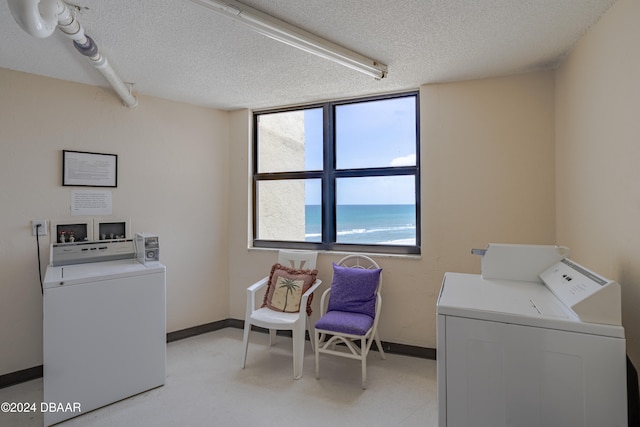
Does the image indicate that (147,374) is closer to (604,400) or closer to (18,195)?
(18,195)

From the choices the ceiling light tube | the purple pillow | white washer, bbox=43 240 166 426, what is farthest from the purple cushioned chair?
the ceiling light tube

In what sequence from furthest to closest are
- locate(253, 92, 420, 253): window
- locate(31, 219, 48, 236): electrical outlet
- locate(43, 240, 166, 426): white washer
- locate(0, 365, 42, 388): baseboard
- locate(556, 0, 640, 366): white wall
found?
locate(253, 92, 420, 253): window < locate(31, 219, 48, 236): electrical outlet < locate(0, 365, 42, 388): baseboard < locate(43, 240, 166, 426): white washer < locate(556, 0, 640, 366): white wall

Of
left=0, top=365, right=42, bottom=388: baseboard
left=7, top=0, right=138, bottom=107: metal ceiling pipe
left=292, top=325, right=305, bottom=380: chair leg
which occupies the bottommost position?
left=0, top=365, right=42, bottom=388: baseboard

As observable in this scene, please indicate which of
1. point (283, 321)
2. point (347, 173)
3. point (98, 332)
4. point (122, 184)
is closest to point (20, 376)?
point (98, 332)

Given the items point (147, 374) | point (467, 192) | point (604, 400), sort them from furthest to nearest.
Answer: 1. point (467, 192)
2. point (147, 374)
3. point (604, 400)

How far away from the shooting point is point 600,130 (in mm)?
1843

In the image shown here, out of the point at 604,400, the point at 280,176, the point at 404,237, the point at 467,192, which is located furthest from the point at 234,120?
the point at 604,400

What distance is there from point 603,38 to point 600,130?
51 cm

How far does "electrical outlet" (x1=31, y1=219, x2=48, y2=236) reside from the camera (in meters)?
A: 2.62

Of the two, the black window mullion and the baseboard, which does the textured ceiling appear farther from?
the baseboard

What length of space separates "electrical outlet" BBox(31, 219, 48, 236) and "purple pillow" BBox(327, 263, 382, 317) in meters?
2.45

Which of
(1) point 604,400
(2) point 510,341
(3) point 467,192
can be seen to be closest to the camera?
(1) point 604,400

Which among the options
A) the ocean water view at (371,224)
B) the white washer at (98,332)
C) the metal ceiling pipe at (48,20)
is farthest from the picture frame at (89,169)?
the ocean water view at (371,224)

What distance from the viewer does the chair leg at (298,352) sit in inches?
103
